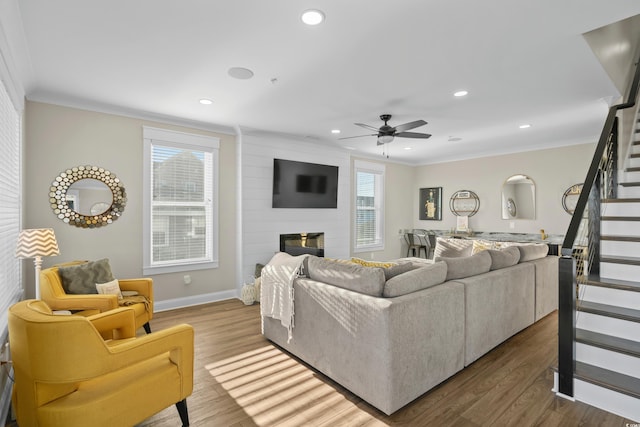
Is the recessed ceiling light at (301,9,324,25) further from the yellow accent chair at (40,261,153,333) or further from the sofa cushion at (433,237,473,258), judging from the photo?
the sofa cushion at (433,237,473,258)

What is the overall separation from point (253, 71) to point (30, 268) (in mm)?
3239

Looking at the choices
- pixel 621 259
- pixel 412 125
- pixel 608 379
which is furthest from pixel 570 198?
pixel 608 379

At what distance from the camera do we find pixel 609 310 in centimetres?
238

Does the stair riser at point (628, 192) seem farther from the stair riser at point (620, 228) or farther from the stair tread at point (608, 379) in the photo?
the stair tread at point (608, 379)

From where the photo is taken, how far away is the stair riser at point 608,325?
7.45 feet

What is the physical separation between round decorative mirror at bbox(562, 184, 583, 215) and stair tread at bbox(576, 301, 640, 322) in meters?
3.71

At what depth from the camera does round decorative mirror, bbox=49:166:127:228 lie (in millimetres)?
3623

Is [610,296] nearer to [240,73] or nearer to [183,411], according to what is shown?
[183,411]

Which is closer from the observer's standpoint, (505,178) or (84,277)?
(84,277)

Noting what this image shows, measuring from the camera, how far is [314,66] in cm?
284

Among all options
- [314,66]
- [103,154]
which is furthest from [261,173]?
[314,66]

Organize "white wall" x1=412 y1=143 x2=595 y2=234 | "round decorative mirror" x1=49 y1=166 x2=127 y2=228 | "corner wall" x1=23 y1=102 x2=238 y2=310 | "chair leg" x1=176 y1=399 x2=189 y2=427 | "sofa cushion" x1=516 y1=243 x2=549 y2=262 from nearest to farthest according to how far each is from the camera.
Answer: "chair leg" x1=176 y1=399 x2=189 y2=427 < "corner wall" x1=23 y1=102 x2=238 y2=310 < "round decorative mirror" x1=49 y1=166 x2=127 y2=228 < "sofa cushion" x1=516 y1=243 x2=549 y2=262 < "white wall" x1=412 y1=143 x2=595 y2=234

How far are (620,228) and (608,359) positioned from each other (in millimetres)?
1315

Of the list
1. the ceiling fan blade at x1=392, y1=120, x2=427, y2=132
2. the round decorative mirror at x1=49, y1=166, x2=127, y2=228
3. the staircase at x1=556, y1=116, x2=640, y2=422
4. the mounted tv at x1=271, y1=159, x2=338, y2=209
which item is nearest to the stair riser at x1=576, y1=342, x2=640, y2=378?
the staircase at x1=556, y1=116, x2=640, y2=422
